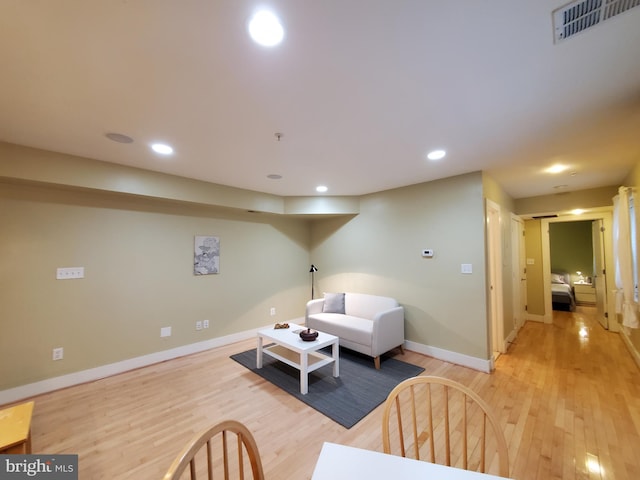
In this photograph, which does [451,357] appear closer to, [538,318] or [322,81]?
[538,318]

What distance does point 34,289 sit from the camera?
2.70m

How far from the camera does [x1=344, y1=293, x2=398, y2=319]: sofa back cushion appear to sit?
3.88m

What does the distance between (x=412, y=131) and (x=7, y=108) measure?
300cm

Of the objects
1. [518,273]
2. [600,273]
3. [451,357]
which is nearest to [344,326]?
[451,357]

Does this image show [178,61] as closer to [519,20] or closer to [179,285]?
[519,20]

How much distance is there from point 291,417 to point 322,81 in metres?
2.67

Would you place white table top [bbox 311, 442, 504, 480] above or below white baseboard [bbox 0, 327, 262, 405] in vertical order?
above

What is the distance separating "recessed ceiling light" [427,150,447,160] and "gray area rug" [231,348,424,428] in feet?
8.23

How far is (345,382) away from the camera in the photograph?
290 centimetres

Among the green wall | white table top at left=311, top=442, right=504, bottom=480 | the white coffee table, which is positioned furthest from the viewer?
the green wall

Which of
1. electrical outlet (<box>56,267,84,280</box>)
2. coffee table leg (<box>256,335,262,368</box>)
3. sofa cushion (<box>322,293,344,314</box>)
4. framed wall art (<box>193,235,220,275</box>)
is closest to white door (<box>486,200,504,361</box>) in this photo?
sofa cushion (<box>322,293,344,314</box>)

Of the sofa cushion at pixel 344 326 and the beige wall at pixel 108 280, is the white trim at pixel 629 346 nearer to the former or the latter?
the sofa cushion at pixel 344 326

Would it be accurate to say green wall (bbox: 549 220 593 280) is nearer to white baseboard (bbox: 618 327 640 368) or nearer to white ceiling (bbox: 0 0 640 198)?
white baseboard (bbox: 618 327 640 368)

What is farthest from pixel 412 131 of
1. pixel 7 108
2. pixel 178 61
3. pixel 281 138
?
pixel 7 108
